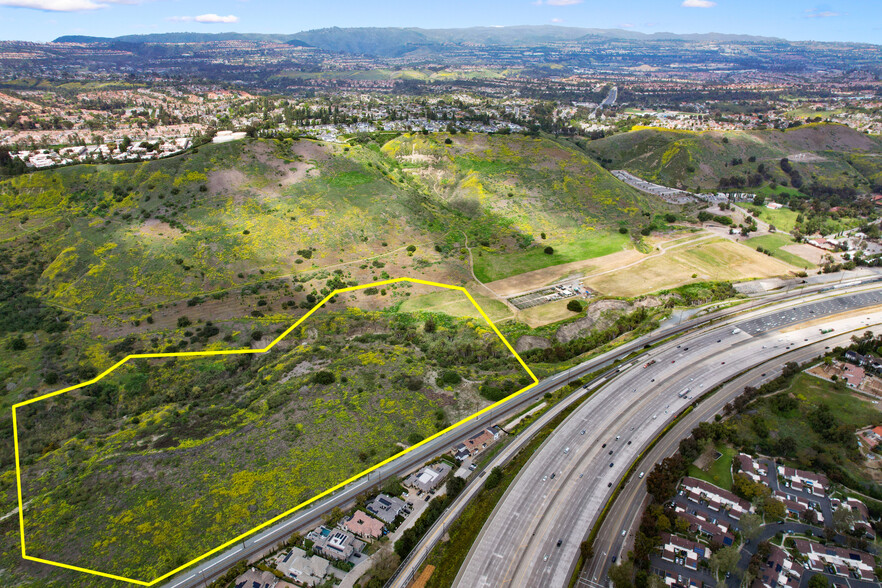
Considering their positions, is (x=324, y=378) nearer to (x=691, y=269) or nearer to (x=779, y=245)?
(x=691, y=269)

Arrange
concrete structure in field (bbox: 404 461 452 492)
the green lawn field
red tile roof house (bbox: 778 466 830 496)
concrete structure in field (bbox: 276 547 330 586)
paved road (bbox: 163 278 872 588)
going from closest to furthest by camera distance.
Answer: concrete structure in field (bbox: 276 547 330 586) → paved road (bbox: 163 278 872 588) → concrete structure in field (bbox: 404 461 452 492) → red tile roof house (bbox: 778 466 830 496) → the green lawn field

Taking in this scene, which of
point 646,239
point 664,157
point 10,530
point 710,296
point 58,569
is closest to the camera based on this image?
point 58,569

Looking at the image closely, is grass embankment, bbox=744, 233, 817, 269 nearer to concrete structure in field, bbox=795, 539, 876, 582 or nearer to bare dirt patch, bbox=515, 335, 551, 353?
bare dirt patch, bbox=515, 335, 551, 353

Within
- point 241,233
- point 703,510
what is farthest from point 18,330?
point 703,510

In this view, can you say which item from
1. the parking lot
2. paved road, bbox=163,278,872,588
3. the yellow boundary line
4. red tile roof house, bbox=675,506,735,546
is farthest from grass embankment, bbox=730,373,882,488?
the yellow boundary line

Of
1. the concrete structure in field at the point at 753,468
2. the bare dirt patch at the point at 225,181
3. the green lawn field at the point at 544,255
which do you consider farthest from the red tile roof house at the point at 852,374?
the bare dirt patch at the point at 225,181

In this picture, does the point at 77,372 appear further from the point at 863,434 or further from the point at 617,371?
the point at 863,434

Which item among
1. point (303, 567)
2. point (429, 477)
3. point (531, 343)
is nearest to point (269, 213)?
point (531, 343)
